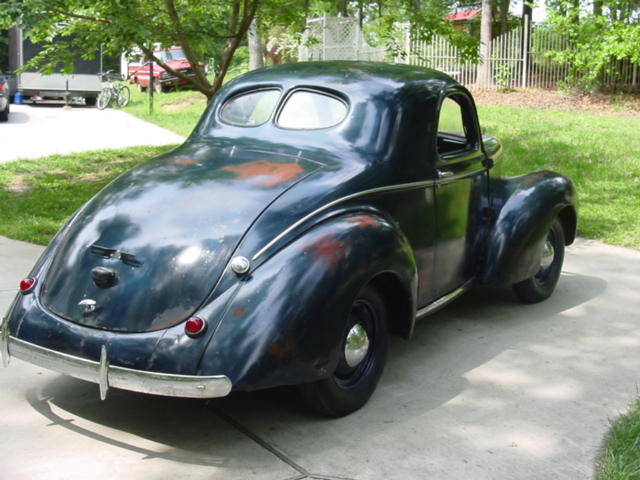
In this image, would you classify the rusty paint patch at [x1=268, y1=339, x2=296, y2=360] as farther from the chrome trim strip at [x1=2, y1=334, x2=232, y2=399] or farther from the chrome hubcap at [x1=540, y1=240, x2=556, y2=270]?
the chrome hubcap at [x1=540, y1=240, x2=556, y2=270]

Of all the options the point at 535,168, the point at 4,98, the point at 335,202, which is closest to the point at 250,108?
the point at 335,202

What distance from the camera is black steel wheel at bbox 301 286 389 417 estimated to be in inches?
161

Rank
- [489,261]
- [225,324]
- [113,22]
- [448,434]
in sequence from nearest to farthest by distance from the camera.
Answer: [225,324] < [448,434] < [489,261] < [113,22]

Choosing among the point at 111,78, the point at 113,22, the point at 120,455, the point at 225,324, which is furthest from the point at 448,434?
the point at 111,78

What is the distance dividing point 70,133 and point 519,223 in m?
12.2

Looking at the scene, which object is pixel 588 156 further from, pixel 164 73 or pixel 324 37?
pixel 164 73

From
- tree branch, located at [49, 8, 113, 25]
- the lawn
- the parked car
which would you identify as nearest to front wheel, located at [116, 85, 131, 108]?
the parked car

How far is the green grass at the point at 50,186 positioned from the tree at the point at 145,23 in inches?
59.9

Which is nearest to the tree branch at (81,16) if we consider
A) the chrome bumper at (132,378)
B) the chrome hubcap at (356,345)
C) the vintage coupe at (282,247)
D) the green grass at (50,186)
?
the green grass at (50,186)

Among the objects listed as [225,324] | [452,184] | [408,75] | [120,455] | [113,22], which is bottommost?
[120,455]

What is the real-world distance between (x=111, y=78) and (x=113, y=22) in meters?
15.8

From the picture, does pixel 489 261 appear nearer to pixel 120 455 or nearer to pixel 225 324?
pixel 225 324

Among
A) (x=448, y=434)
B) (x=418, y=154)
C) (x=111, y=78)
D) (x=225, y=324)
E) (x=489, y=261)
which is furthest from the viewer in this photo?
(x=111, y=78)

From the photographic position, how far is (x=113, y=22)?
25.9 ft
